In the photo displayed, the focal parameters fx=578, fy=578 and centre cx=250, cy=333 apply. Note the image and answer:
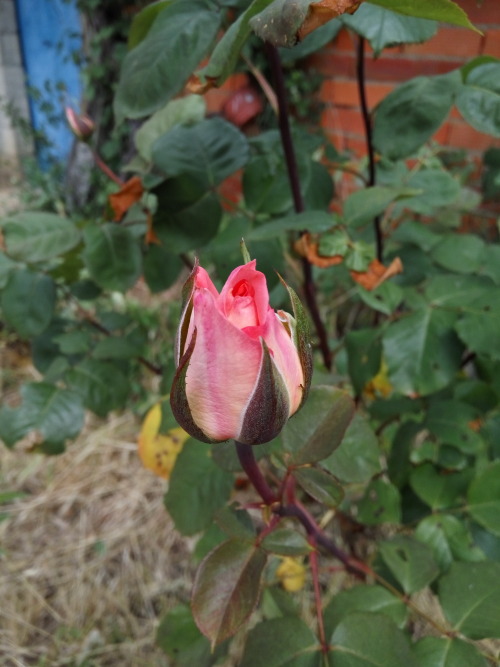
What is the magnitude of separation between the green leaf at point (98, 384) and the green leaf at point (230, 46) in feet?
1.57

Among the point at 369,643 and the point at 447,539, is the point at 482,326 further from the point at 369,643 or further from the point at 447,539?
the point at 369,643

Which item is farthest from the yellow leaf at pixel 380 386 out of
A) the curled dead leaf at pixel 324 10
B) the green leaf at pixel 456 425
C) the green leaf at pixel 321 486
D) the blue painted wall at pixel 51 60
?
the blue painted wall at pixel 51 60

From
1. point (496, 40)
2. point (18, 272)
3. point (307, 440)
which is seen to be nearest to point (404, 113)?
point (307, 440)

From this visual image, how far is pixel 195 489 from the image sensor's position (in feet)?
2.01

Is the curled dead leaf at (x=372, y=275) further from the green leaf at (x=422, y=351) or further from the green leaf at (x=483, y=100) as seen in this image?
the green leaf at (x=483, y=100)

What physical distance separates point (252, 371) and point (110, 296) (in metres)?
1.67

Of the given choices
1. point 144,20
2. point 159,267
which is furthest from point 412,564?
point 144,20

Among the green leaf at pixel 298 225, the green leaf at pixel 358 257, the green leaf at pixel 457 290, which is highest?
the green leaf at pixel 298 225

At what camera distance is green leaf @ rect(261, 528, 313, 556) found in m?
0.39

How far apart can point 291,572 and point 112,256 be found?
20.4 inches

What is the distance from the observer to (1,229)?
0.71 metres

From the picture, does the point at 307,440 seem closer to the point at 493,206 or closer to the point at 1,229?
the point at 1,229

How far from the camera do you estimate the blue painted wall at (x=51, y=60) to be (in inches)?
118

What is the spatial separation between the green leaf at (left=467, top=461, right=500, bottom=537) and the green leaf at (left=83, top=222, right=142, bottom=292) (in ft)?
1.54
